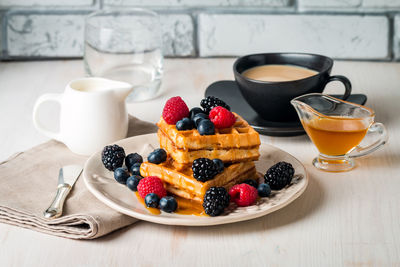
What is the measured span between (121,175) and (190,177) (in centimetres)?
15

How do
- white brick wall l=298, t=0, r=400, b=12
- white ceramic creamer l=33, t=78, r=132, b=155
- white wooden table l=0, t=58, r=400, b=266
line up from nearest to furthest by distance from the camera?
white wooden table l=0, t=58, r=400, b=266 < white ceramic creamer l=33, t=78, r=132, b=155 < white brick wall l=298, t=0, r=400, b=12

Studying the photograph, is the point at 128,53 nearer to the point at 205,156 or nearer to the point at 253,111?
the point at 253,111

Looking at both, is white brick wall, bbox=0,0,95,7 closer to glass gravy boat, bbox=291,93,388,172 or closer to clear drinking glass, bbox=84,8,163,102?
clear drinking glass, bbox=84,8,163,102

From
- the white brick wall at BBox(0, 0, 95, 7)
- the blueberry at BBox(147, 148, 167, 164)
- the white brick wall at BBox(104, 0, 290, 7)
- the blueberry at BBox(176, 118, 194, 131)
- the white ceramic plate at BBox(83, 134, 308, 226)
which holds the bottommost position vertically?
the white ceramic plate at BBox(83, 134, 308, 226)

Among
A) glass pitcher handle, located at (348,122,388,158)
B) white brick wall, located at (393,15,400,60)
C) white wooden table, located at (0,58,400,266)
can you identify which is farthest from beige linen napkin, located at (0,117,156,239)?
white brick wall, located at (393,15,400,60)

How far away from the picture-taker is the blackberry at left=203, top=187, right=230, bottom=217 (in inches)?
37.5

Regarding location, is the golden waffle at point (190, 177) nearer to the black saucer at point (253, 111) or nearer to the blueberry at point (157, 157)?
the blueberry at point (157, 157)

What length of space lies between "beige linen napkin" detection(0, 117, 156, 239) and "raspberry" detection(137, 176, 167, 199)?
6 cm

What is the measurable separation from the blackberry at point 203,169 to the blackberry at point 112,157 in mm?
199

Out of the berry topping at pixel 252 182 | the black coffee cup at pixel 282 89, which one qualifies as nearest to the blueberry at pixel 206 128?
the berry topping at pixel 252 182

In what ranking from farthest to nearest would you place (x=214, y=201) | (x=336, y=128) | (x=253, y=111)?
(x=253, y=111) < (x=336, y=128) < (x=214, y=201)

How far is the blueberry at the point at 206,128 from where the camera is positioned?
A: 1.07 m

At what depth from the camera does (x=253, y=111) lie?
149 centimetres

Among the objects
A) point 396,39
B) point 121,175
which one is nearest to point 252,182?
point 121,175
